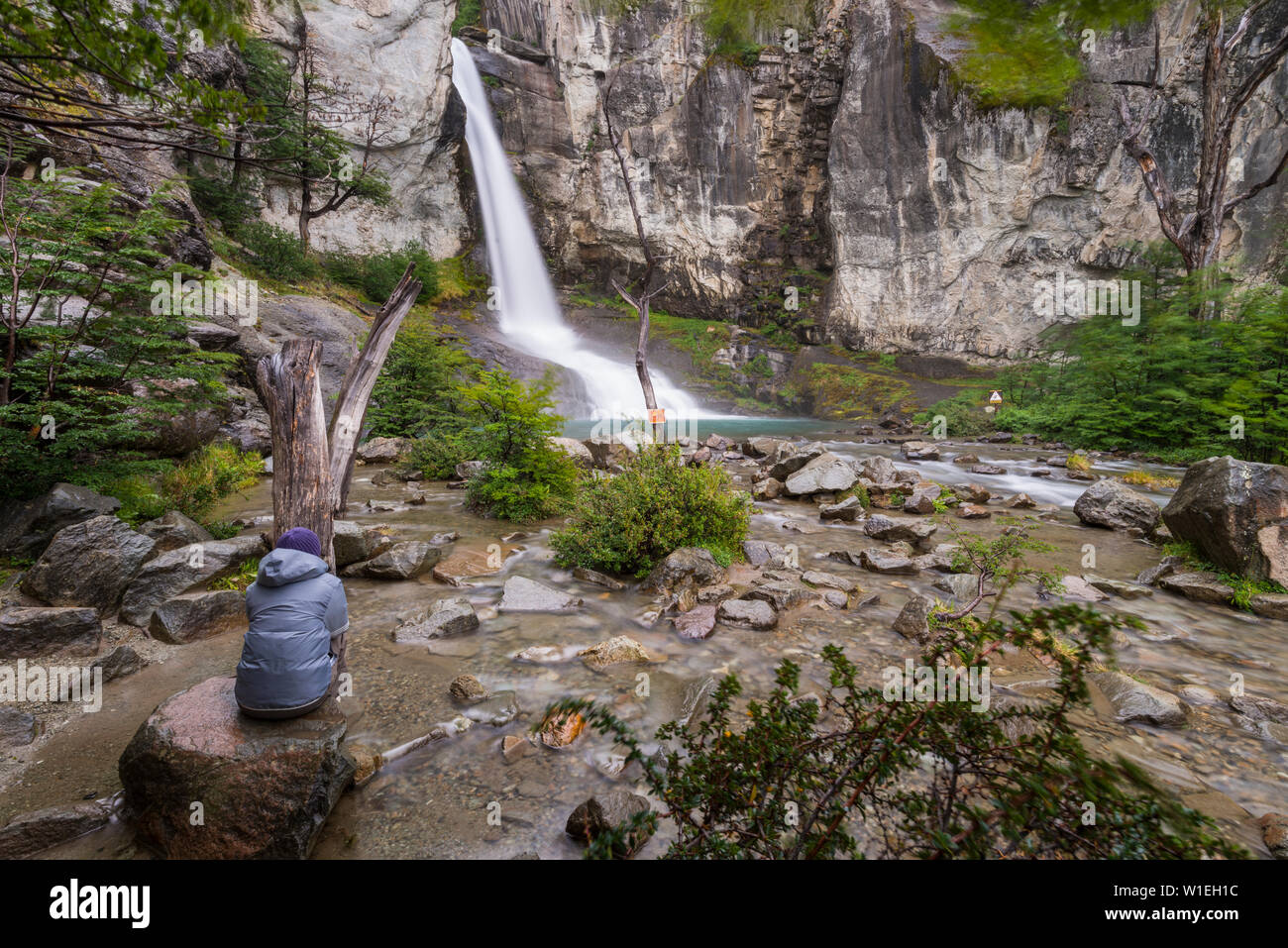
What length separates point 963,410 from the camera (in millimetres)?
23688

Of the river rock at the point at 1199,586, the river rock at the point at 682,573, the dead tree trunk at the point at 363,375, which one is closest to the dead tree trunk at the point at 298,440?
the dead tree trunk at the point at 363,375

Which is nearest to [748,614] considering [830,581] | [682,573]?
[682,573]

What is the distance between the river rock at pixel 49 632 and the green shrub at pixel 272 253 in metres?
19.8

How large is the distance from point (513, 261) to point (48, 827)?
34.8 m

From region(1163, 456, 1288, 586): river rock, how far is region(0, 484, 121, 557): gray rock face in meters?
12.8

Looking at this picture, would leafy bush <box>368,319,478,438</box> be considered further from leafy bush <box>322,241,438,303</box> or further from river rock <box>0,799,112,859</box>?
leafy bush <box>322,241,438,303</box>

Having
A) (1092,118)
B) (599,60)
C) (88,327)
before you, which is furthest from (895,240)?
(88,327)

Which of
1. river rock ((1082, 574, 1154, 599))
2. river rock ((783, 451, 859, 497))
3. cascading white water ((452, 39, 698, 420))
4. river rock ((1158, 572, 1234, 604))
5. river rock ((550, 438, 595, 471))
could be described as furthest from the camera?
cascading white water ((452, 39, 698, 420))

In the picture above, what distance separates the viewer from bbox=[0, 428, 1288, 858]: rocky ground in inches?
109

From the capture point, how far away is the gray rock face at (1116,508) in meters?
8.52

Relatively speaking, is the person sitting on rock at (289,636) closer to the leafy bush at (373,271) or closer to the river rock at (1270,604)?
the river rock at (1270,604)

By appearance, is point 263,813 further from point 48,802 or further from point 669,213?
point 669,213

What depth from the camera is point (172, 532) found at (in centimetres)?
622

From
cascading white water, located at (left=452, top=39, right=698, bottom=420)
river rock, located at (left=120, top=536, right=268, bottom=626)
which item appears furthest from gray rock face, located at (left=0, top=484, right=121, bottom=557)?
cascading white water, located at (left=452, top=39, right=698, bottom=420)
